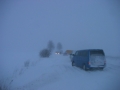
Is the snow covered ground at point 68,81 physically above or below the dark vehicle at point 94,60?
below

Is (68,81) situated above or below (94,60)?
below

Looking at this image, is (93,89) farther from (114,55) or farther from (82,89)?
(114,55)

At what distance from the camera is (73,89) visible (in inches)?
325

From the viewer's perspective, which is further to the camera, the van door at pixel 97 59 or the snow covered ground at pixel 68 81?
the van door at pixel 97 59

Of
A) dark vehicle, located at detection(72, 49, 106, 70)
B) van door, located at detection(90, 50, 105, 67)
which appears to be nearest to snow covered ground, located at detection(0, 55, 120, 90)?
dark vehicle, located at detection(72, 49, 106, 70)

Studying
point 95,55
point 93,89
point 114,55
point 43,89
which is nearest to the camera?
point 93,89

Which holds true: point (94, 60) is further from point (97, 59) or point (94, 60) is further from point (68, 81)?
point (68, 81)

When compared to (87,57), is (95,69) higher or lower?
lower

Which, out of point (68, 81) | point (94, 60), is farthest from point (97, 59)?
point (68, 81)

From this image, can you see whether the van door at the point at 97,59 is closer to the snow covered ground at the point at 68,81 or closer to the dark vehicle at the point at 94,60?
the dark vehicle at the point at 94,60

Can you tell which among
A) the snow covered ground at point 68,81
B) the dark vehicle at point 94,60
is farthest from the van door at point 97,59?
the snow covered ground at point 68,81

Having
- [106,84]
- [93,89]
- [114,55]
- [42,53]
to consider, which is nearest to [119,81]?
[106,84]

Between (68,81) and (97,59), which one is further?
(97,59)

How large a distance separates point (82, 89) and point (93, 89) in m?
0.53
